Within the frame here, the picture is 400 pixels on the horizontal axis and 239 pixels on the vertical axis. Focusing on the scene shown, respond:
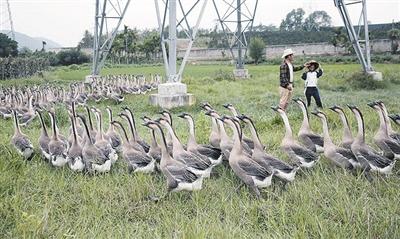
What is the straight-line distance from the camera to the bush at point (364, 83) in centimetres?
1631

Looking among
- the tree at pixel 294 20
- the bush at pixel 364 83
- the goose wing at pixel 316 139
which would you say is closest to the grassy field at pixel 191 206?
the goose wing at pixel 316 139

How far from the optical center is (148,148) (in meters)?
6.23

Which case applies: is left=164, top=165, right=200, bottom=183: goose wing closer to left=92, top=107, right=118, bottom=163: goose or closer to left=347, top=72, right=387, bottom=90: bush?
left=92, top=107, right=118, bottom=163: goose

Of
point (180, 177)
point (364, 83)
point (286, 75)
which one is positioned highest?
point (286, 75)

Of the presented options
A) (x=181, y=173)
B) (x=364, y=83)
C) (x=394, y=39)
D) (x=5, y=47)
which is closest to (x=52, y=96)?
(x=181, y=173)

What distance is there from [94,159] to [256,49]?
124ft

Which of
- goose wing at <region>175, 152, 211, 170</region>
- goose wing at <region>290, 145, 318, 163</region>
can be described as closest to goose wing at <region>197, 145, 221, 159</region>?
goose wing at <region>175, 152, 211, 170</region>

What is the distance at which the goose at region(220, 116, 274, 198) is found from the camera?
4.84 m

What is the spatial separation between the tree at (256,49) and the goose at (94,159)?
1464 inches

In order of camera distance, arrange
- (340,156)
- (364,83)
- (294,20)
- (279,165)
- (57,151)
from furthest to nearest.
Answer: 1. (294,20)
2. (364,83)
3. (57,151)
4. (340,156)
5. (279,165)

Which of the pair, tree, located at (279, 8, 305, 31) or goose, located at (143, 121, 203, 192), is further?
tree, located at (279, 8, 305, 31)

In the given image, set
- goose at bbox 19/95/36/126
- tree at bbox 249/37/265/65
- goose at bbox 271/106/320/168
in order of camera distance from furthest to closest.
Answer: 1. tree at bbox 249/37/265/65
2. goose at bbox 19/95/36/126
3. goose at bbox 271/106/320/168

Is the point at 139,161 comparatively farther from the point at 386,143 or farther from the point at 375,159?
the point at 386,143

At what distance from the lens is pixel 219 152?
5836mm
